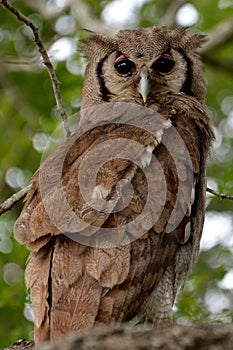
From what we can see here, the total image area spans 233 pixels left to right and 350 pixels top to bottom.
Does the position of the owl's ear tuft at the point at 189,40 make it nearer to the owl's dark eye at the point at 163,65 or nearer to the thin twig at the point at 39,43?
the owl's dark eye at the point at 163,65

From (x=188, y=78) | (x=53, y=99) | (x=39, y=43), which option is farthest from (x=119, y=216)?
(x=53, y=99)

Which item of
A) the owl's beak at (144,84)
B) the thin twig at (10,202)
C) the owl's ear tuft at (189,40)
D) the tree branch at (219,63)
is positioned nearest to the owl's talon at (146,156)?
the owl's beak at (144,84)

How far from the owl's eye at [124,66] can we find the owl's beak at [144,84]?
0.63 feet

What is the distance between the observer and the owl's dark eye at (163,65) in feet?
19.2

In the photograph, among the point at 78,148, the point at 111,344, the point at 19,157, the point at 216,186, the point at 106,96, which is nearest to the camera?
the point at 111,344

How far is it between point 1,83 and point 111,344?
20.6 feet

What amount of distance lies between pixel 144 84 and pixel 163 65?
41cm

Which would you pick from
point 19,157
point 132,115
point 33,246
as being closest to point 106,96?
point 132,115

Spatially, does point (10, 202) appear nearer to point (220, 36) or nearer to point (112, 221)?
point (112, 221)

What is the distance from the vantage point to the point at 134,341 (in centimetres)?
333

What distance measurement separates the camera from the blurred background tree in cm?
720

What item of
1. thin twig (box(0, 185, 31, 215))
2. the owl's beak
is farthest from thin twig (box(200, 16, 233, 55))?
thin twig (box(0, 185, 31, 215))

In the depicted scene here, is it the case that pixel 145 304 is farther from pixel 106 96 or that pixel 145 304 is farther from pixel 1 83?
pixel 1 83

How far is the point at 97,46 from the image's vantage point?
6316mm
